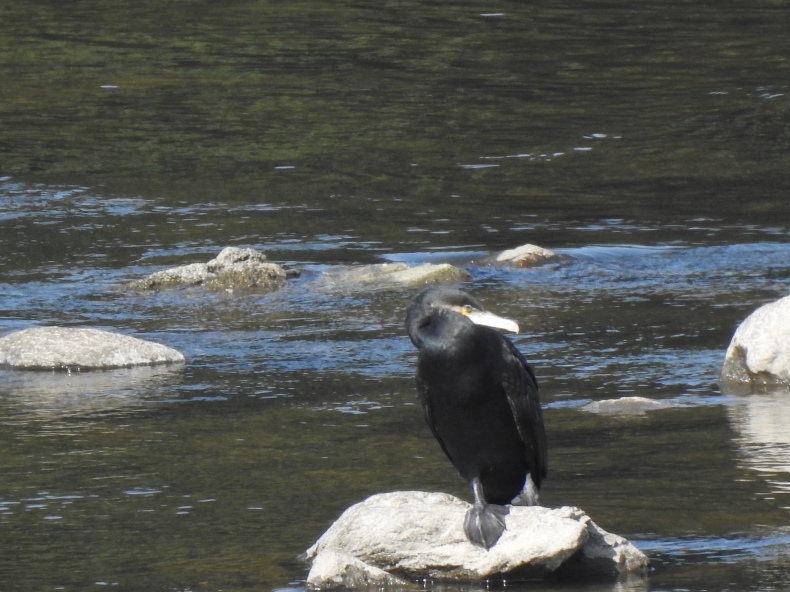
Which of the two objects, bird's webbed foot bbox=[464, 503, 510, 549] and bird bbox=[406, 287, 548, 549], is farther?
bird bbox=[406, 287, 548, 549]

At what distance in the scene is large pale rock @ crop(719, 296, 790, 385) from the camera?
7.09 m

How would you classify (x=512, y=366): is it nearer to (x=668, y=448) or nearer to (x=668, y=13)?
(x=668, y=448)

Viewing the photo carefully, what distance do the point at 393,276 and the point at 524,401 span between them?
15.6 ft

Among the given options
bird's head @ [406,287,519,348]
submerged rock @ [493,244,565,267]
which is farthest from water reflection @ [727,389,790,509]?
submerged rock @ [493,244,565,267]

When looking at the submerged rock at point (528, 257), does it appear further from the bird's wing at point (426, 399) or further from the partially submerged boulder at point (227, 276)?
the bird's wing at point (426, 399)

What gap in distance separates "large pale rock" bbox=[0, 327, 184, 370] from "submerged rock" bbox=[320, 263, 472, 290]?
6.41ft

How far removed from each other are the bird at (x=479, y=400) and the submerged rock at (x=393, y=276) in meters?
4.32

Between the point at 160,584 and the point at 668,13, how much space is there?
17556 millimetres

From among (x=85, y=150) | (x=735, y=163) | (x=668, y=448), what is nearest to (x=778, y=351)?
(x=668, y=448)

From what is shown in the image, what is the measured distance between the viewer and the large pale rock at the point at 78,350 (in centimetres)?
787

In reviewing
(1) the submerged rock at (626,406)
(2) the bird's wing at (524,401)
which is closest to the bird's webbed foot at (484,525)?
(2) the bird's wing at (524,401)

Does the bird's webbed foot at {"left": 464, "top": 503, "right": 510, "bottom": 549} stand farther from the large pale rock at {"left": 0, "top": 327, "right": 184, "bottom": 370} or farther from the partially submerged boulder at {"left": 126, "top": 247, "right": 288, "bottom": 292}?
the partially submerged boulder at {"left": 126, "top": 247, "right": 288, "bottom": 292}

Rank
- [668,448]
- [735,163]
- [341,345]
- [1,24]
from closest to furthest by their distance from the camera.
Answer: [668,448]
[341,345]
[735,163]
[1,24]

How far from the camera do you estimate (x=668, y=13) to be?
21.3 metres
